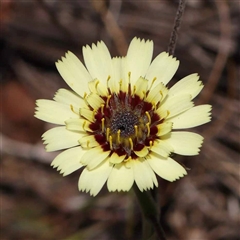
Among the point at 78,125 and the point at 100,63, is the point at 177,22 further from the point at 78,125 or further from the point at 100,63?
the point at 78,125

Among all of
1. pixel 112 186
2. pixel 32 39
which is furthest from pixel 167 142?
pixel 32 39

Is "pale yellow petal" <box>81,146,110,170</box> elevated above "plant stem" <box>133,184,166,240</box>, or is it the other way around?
"pale yellow petal" <box>81,146,110,170</box>

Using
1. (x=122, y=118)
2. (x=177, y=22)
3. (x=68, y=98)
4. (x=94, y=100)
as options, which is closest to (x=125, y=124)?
(x=122, y=118)

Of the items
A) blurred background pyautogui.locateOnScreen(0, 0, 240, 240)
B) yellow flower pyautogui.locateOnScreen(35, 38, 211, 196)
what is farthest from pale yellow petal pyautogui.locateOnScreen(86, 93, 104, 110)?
blurred background pyautogui.locateOnScreen(0, 0, 240, 240)

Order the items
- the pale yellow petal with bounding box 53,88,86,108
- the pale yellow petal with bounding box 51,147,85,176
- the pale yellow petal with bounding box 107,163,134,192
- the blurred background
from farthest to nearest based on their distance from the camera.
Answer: the blurred background
the pale yellow petal with bounding box 53,88,86,108
the pale yellow petal with bounding box 51,147,85,176
the pale yellow petal with bounding box 107,163,134,192

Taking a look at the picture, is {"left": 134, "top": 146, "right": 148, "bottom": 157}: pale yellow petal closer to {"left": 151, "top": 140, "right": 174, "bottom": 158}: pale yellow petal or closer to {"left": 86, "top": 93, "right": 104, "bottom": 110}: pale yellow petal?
{"left": 151, "top": 140, "right": 174, "bottom": 158}: pale yellow petal

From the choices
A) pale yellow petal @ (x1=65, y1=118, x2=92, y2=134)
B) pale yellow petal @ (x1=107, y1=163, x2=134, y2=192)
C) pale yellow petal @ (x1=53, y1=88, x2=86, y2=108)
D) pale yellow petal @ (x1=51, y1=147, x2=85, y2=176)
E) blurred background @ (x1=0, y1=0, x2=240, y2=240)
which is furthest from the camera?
blurred background @ (x1=0, y1=0, x2=240, y2=240)
